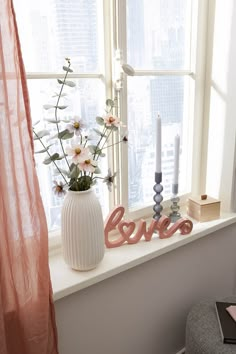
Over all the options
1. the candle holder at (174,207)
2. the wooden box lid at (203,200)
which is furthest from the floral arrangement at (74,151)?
the wooden box lid at (203,200)

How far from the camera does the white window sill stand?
1.06 metres

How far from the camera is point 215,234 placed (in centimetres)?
155

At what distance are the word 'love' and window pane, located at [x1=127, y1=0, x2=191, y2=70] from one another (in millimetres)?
622

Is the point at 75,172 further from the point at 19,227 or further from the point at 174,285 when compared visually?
the point at 174,285

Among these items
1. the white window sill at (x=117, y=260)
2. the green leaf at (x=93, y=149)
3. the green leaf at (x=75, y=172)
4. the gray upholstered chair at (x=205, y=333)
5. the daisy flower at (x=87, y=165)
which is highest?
the green leaf at (x=93, y=149)

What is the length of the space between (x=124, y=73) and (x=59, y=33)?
270 millimetres

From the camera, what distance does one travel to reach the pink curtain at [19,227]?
79 cm

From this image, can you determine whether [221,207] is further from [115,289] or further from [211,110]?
[115,289]

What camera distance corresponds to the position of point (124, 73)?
1218 mm

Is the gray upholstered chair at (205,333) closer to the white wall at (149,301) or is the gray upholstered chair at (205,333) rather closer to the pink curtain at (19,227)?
the white wall at (149,301)

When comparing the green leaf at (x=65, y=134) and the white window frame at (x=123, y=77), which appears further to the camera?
the white window frame at (x=123, y=77)

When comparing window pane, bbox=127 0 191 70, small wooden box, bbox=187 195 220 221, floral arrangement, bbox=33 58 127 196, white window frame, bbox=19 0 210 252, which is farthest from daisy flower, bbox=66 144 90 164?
small wooden box, bbox=187 195 220 221

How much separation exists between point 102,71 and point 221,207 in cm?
89

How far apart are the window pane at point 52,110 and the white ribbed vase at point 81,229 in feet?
0.42
